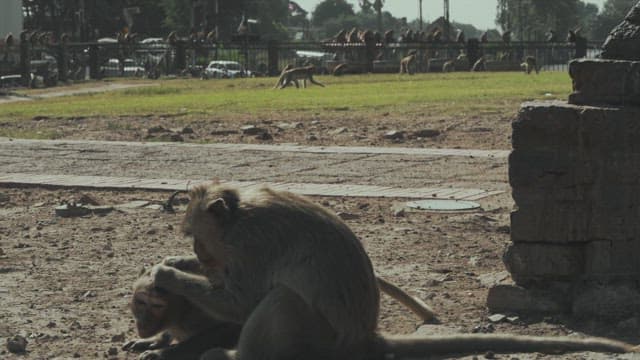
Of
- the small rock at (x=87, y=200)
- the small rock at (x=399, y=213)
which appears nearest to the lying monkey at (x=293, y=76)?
the small rock at (x=87, y=200)

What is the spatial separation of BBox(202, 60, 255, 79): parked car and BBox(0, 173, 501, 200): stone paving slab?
39.3 meters

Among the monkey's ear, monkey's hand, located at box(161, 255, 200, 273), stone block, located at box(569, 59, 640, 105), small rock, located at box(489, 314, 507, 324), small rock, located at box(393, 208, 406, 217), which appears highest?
stone block, located at box(569, 59, 640, 105)

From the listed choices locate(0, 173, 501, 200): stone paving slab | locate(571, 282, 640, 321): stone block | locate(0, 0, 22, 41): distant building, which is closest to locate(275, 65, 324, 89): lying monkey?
locate(0, 173, 501, 200): stone paving slab

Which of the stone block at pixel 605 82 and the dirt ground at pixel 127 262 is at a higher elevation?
the stone block at pixel 605 82

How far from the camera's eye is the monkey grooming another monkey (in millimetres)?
6859

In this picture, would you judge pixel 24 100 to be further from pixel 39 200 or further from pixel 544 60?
pixel 544 60

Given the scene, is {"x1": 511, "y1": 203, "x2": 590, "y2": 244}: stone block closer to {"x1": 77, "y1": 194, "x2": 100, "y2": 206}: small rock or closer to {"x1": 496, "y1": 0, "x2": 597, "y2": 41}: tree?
{"x1": 77, "y1": 194, "x2": 100, "y2": 206}: small rock

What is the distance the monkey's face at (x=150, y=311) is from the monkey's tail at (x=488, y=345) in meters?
1.22

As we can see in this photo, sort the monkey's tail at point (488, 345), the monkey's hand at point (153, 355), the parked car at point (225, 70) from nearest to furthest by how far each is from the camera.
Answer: the monkey's tail at point (488, 345)
the monkey's hand at point (153, 355)
the parked car at point (225, 70)

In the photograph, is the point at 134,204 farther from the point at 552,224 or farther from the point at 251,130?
the point at 251,130

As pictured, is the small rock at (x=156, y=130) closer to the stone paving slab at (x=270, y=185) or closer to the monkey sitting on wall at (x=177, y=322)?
the stone paving slab at (x=270, y=185)

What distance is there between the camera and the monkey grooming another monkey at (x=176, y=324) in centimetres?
686

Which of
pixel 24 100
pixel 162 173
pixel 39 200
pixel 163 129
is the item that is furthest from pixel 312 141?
pixel 24 100

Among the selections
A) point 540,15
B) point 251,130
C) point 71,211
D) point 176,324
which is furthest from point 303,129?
point 540,15
